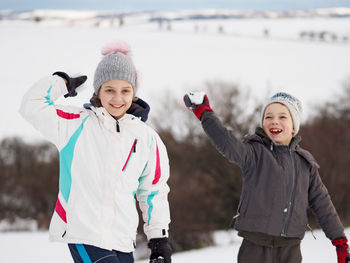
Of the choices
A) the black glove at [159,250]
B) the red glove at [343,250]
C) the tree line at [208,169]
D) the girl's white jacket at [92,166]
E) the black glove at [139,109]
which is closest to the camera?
the girl's white jacket at [92,166]

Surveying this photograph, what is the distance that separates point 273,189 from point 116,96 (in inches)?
42.3

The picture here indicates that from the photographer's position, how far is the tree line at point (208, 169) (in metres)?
23.2

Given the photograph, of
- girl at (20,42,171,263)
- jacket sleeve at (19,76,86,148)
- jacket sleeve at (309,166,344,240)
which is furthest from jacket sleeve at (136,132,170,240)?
jacket sleeve at (309,166,344,240)

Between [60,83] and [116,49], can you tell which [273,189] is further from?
[60,83]

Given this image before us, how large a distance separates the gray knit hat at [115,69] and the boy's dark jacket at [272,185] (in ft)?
1.61

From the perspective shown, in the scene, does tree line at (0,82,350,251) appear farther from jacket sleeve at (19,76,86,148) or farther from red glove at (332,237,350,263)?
jacket sleeve at (19,76,86,148)

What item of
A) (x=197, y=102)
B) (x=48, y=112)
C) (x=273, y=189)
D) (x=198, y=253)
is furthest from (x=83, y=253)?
(x=198, y=253)

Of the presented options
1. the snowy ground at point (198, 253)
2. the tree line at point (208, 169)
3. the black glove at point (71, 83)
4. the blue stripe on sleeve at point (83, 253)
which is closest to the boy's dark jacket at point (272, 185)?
the black glove at point (71, 83)

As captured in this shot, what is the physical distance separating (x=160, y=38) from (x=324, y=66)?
1679 cm

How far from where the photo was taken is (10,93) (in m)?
29.7

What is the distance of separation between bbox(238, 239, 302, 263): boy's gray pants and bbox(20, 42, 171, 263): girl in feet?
1.81

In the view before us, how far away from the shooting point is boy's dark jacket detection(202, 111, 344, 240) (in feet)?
8.71

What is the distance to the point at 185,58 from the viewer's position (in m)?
40.6

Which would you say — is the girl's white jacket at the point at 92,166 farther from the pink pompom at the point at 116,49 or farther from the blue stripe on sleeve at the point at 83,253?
the pink pompom at the point at 116,49
